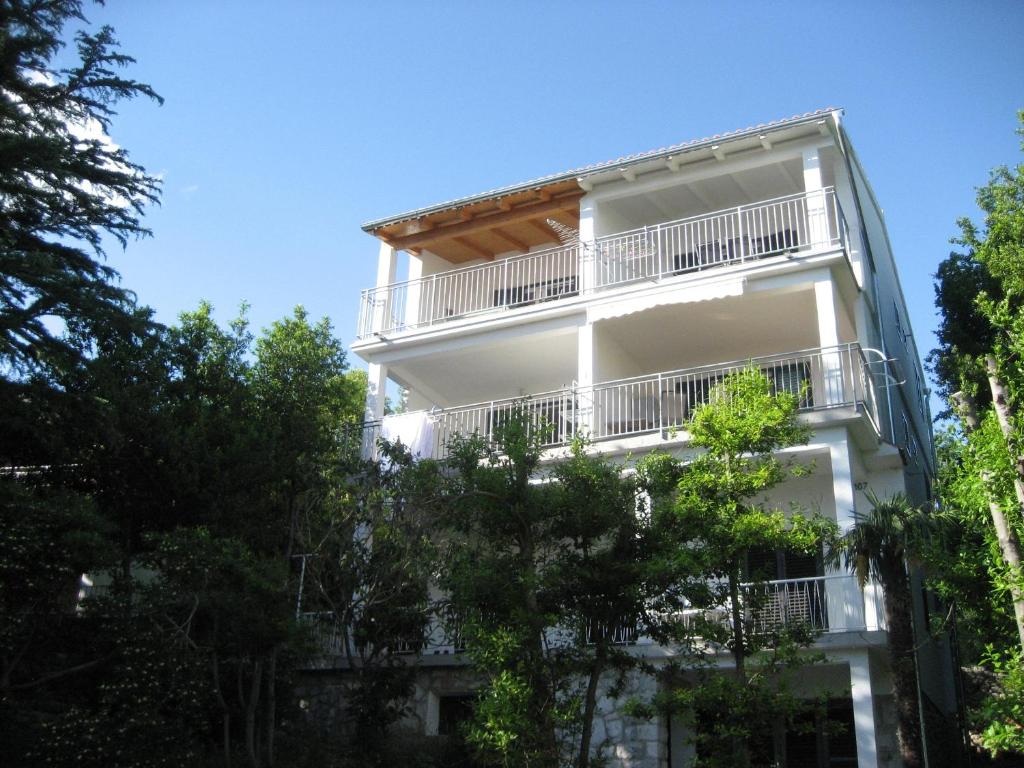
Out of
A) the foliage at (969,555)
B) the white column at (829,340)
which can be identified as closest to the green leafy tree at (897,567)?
the foliage at (969,555)

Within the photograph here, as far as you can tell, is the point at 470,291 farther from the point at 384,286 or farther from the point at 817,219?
the point at 817,219

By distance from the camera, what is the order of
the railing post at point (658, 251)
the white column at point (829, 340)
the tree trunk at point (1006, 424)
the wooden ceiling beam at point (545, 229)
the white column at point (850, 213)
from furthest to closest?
the wooden ceiling beam at point (545, 229) < the white column at point (850, 213) < the railing post at point (658, 251) < the white column at point (829, 340) < the tree trunk at point (1006, 424)

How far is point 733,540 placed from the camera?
11234 millimetres

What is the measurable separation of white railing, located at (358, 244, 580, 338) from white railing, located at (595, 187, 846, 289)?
3.22ft

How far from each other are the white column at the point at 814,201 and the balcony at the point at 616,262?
0.02m

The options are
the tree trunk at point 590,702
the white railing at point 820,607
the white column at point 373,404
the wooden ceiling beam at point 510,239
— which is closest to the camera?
the tree trunk at point 590,702

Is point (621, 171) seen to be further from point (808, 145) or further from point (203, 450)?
point (203, 450)

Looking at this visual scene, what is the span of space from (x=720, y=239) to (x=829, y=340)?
3.51 metres

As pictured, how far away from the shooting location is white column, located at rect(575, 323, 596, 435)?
17.0 metres

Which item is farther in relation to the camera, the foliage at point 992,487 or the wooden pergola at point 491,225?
the wooden pergola at point 491,225

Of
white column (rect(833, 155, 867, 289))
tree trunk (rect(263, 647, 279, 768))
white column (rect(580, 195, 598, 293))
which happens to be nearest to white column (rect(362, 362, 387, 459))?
white column (rect(580, 195, 598, 293))

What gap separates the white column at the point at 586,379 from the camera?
17016 mm

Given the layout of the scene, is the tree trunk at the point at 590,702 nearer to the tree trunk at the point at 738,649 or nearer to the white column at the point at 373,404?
the tree trunk at the point at 738,649

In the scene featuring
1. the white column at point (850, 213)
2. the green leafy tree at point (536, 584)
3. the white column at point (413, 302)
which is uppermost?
the white column at point (850, 213)
